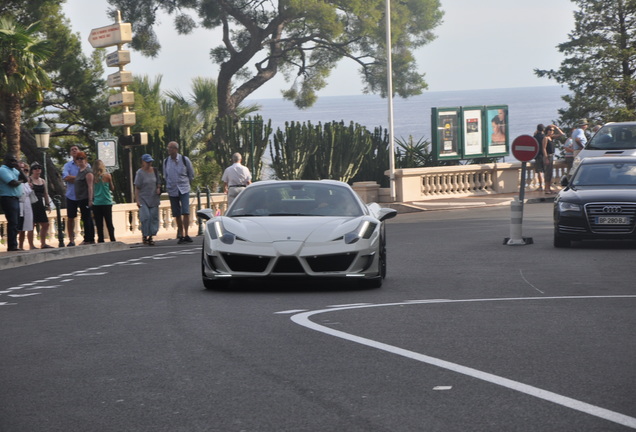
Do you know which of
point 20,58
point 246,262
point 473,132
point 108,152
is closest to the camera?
point 246,262

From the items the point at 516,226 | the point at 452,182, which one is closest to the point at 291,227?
the point at 516,226

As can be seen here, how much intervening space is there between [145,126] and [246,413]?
4566cm

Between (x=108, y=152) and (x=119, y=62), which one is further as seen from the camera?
(x=119, y=62)

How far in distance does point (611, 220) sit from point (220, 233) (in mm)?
7561

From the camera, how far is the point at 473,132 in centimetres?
3962

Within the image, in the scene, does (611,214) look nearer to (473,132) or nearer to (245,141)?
(473,132)

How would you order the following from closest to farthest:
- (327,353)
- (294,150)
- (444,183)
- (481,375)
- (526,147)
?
(481,375) → (327,353) → (526,147) → (444,183) → (294,150)

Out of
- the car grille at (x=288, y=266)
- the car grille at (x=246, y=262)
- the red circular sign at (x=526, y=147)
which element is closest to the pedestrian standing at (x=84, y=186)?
the red circular sign at (x=526, y=147)

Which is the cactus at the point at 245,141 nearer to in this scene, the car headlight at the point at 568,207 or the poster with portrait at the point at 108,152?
the poster with portrait at the point at 108,152

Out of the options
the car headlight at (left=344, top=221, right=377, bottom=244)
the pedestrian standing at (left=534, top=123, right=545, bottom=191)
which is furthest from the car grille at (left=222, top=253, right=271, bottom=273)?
the pedestrian standing at (left=534, top=123, right=545, bottom=191)

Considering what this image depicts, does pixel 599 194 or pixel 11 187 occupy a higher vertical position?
pixel 11 187

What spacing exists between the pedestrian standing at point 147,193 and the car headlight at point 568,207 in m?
7.30

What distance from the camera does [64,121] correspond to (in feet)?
160

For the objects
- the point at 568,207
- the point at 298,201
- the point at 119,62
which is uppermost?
the point at 119,62
